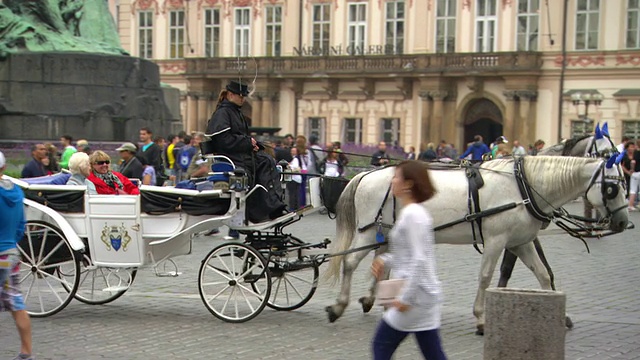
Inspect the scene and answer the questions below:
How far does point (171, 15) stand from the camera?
53500 mm

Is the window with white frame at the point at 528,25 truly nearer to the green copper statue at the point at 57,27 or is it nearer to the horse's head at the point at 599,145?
the green copper statue at the point at 57,27

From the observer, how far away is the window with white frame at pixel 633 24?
4241 cm

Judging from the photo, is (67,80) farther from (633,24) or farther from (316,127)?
(316,127)

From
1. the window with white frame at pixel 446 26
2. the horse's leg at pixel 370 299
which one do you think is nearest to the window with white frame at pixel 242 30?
the window with white frame at pixel 446 26

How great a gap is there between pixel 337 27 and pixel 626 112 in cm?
1365

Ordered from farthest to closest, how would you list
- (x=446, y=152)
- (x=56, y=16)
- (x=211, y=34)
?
(x=211, y=34) → (x=446, y=152) → (x=56, y=16)

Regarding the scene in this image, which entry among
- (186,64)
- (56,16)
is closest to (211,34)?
(186,64)

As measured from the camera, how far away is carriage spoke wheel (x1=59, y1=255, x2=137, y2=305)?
32.6 feet

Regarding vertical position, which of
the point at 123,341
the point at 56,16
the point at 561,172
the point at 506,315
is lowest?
the point at 123,341

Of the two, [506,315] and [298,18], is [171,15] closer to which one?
[298,18]

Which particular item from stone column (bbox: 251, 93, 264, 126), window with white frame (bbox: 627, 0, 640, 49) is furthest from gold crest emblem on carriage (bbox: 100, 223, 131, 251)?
stone column (bbox: 251, 93, 264, 126)

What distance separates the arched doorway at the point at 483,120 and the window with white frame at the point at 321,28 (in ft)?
25.0

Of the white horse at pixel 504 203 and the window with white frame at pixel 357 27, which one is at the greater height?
the window with white frame at pixel 357 27

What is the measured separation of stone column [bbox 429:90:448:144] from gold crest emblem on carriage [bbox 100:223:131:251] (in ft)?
120
